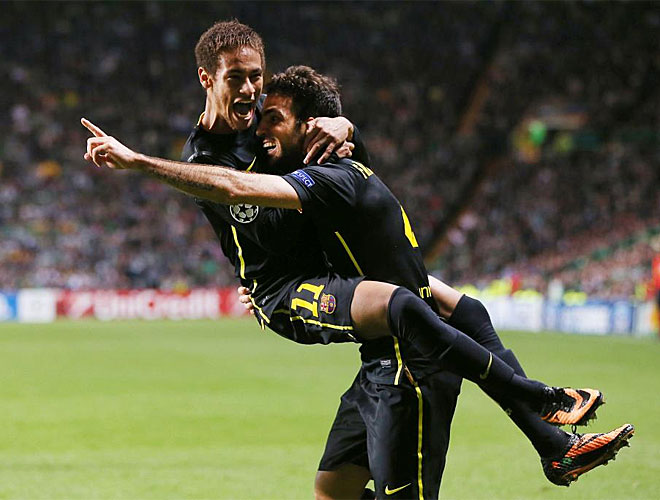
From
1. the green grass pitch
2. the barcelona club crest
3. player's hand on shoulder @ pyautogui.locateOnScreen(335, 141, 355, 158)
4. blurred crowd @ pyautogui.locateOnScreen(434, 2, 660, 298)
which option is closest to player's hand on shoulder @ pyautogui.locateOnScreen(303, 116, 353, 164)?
player's hand on shoulder @ pyautogui.locateOnScreen(335, 141, 355, 158)

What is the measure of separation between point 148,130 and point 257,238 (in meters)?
32.0

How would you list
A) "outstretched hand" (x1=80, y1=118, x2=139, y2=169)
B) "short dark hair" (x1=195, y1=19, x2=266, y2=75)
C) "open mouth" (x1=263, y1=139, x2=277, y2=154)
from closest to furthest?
"outstretched hand" (x1=80, y1=118, x2=139, y2=169) → "short dark hair" (x1=195, y1=19, x2=266, y2=75) → "open mouth" (x1=263, y1=139, x2=277, y2=154)

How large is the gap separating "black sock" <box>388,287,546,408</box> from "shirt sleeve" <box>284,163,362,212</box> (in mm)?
463

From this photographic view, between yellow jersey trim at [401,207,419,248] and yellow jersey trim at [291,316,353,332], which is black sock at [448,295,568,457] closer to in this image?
yellow jersey trim at [401,207,419,248]

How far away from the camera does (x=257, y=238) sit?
423 centimetres

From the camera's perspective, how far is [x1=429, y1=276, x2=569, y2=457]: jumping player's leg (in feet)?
14.4

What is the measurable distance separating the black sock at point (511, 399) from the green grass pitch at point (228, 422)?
215 centimetres

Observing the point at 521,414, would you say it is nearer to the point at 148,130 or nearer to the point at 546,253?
the point at 546,253

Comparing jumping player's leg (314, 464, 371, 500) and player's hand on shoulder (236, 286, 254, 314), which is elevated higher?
player's hand on shoulder (236, 286, 254, 314)

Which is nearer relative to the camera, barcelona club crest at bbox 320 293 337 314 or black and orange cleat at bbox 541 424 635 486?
barcelona club crest at bbox 320 293 337 314

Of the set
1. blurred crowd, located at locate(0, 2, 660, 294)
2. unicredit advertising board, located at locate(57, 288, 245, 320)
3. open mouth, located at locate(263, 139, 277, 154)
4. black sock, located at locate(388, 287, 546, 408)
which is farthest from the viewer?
blurred crowd, located at locate(0, 2, 660, 294)

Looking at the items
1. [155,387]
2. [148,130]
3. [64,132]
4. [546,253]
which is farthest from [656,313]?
[64,132]

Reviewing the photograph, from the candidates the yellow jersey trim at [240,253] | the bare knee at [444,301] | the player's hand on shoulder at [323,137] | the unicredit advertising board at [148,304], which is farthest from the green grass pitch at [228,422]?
the unicredit advertising board at [148,304]

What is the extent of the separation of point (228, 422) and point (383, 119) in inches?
1142
